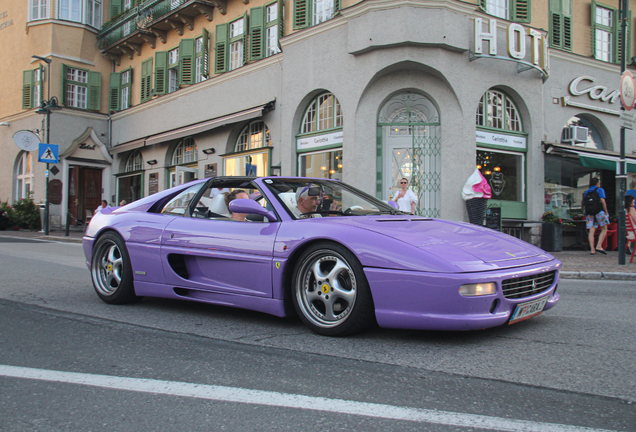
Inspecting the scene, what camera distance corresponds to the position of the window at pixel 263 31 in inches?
686

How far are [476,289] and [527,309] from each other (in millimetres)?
590

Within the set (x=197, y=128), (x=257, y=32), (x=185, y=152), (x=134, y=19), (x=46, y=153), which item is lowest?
(x=46, y=153)

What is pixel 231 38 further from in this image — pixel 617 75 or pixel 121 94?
pixel 617 75

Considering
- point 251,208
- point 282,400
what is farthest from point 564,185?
point 282,400

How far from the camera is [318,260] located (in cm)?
378

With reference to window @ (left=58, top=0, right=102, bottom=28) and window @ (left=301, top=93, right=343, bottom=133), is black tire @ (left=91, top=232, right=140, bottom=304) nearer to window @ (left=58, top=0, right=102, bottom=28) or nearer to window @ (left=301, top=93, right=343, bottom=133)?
window @ (left=301, top=93, right=343, bottom=133)

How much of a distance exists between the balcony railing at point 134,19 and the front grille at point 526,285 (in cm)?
1905

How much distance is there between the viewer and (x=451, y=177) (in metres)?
13.5

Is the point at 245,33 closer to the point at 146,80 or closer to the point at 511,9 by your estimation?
the point at 146,80

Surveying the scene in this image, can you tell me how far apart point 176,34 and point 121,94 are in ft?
18.7

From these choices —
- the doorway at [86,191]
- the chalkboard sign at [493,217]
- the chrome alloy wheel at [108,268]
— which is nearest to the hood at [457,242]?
the chrome alloy wheel at [108,268]

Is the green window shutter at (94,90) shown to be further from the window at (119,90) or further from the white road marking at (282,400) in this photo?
the white road marking at (282,400)

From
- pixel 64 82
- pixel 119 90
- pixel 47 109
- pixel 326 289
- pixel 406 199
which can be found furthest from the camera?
pixel 119 90

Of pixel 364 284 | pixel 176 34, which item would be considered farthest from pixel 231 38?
pixel 364 284
